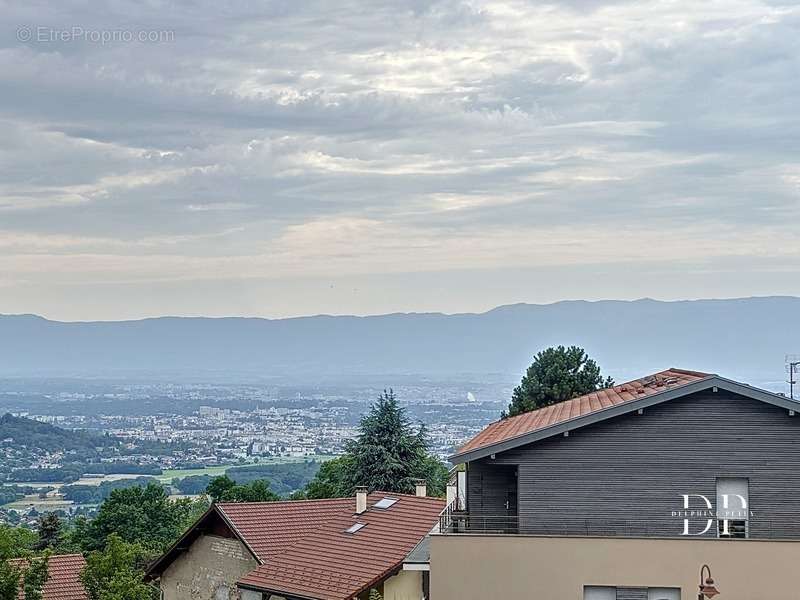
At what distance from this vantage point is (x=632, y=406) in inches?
911

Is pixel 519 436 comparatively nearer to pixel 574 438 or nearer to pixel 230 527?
pixel 574 438

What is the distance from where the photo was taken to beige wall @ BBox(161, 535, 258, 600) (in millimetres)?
31078

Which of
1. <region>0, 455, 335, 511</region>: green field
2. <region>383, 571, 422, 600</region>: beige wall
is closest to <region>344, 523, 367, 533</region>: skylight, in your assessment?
<region>383, 571, 422, 600</region>: beige wall

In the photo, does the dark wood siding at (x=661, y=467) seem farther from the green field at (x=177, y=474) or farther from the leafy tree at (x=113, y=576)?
the green field at (x=177, y=474)

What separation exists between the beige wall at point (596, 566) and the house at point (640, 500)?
0.02 m

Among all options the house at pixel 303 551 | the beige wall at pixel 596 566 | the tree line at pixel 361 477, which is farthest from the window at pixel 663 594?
the tree line at pixel 361 477

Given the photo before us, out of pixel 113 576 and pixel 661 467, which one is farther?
pixel 113 576

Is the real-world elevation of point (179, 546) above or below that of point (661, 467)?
below

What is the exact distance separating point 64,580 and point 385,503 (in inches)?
476

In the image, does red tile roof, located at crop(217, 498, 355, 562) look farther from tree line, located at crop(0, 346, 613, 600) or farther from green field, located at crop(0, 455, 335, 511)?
green field, located at crop(0, 455, 335, 511)

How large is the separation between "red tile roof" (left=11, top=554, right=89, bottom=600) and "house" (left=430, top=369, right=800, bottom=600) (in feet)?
56.6

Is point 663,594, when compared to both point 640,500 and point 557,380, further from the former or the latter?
point 557,380

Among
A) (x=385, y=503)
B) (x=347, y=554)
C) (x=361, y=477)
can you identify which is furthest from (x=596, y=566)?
(x=361, y=477)

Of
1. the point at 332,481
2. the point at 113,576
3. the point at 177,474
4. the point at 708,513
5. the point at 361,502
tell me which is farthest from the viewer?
the point at 177,474
